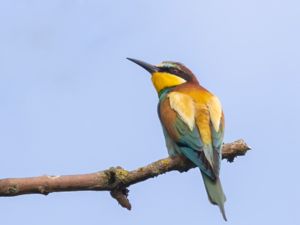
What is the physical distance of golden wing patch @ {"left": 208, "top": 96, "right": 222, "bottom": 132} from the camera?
388 centimetres

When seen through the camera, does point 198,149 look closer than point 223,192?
No

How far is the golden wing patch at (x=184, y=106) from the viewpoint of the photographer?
3.90m

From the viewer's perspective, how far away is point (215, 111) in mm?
3953

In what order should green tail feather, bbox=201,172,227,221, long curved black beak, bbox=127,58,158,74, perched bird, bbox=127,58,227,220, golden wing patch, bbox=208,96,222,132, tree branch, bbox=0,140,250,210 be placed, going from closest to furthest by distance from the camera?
1. tree branch, bbox=0,140,250,210
2. green tail feather, bbox=201,172,227,221
3. perched bird, bbox=127,58,227,220
4. golden wing patch, bbox=208,96,222,132
5. long curved black beak, bbox=127,58,158,74

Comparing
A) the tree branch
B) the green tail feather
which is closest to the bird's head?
the green tail feather

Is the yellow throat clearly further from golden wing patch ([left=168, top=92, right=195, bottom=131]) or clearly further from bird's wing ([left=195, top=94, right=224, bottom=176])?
bird's wing ([left=195, top=94, right=224, bottom=176])

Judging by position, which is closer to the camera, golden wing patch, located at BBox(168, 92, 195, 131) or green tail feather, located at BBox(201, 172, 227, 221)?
green tail feather, located at BBox(201, 172, 227, 221)

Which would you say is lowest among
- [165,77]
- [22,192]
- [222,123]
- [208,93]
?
[22,192]

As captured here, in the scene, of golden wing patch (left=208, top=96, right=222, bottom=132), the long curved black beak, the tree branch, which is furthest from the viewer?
the long curved black beak

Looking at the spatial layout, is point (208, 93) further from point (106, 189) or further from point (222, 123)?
point (106, 189)

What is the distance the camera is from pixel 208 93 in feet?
13.8

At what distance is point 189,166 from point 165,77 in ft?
3.85

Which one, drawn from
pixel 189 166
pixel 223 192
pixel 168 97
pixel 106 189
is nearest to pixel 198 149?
pixel 189 166

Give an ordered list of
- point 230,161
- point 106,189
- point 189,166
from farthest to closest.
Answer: point 189,166 < point 230,161 < point 106,189
